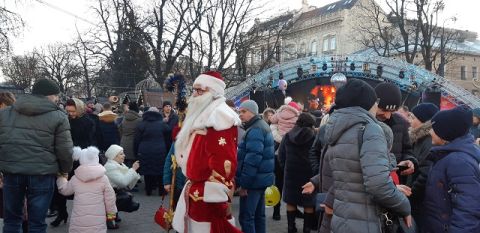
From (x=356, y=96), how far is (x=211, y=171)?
1.42m

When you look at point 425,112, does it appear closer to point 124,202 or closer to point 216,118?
point 216,118

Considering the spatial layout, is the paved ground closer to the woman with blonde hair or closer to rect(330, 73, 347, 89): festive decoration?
the woman with blonde hair

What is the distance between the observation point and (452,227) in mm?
3303

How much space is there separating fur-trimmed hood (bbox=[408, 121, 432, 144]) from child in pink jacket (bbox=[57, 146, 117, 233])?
3458mm

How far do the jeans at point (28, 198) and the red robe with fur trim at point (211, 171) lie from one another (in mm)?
1698

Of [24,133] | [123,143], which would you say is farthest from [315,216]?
[123,143]

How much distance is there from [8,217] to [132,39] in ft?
86.2

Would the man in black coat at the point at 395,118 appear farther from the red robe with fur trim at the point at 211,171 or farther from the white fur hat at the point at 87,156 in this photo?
the white fur hat at the point at 87,156

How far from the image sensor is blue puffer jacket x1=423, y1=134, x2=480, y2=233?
10.6 ft

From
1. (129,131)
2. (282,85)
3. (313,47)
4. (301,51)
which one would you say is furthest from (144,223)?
(313,47)

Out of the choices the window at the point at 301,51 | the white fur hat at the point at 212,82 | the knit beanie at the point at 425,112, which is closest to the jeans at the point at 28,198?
the white fur hat at the point at 212,82

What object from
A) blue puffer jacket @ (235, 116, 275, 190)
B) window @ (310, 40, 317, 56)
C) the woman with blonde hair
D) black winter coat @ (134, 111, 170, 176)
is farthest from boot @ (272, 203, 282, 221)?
window @ (310, 40, 317, 56)

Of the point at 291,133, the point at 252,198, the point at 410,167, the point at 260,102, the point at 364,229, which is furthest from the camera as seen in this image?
the point at 260,102

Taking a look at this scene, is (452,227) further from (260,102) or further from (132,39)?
(132,39)
